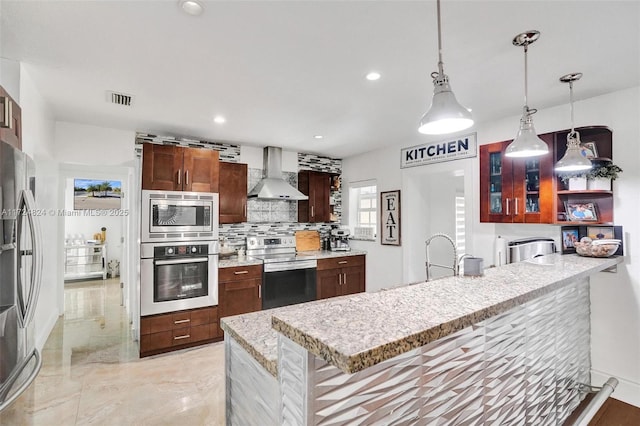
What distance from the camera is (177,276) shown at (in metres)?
3.46

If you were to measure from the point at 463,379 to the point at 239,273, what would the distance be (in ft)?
10.2

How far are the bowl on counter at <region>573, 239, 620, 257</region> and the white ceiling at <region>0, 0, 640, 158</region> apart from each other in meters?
1.25

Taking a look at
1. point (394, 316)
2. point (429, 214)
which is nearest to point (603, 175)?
point (429, 214)

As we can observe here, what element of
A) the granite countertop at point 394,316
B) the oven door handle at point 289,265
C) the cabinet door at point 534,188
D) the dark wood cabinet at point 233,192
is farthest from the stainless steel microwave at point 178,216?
the cabinet door at point 534,188

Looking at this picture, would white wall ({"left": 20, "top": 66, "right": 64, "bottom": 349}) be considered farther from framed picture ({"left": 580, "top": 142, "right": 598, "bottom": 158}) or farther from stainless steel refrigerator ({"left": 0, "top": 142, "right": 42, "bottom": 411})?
framed picture ({"left": 580, "top": 142, "right": 598, "bottom": 158})

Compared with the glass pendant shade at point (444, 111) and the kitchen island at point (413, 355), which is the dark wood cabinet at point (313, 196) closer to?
the kitchen island at point (413, 355)

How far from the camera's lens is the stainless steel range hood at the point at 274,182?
4.47m

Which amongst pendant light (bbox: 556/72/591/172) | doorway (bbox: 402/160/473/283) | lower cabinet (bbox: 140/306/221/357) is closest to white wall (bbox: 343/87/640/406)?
pendant light (bbox: 556/72/591/172)

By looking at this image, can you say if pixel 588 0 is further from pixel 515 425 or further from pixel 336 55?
pixel 515 425

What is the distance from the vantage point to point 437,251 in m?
4.97

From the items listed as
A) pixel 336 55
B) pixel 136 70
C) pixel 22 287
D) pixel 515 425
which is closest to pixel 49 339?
pixel 22 287

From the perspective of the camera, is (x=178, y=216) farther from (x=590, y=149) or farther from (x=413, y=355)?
(x=590, y=149)

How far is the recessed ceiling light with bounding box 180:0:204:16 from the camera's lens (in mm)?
1565

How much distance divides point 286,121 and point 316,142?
1.01m
